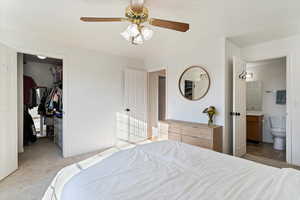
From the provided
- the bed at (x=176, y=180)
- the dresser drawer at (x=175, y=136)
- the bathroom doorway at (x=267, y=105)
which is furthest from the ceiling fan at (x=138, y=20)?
the bathroom doorway at (x=267, y=105)

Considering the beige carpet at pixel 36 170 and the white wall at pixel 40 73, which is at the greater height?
the white wall at pixel 40 73

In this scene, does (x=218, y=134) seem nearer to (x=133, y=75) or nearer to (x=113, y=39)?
(x=133, y=75)

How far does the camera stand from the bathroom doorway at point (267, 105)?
3721 millimetres

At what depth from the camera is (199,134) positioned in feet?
9.12

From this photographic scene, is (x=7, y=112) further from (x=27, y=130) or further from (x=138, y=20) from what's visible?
(x=138, y=20)

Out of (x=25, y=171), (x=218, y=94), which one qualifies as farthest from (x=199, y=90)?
(x=25, y=171)

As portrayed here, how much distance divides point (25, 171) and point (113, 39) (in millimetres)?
2907

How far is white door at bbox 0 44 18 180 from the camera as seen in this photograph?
2.36 meters

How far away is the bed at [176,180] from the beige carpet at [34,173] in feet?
3.99

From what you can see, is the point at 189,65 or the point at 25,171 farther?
the point at 189,65

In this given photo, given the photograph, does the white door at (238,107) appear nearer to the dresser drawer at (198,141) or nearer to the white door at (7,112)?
the dresser drawer at (198,141)

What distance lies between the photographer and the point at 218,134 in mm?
2760

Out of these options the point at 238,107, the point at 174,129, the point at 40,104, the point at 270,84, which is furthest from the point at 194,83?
the point at 40,104

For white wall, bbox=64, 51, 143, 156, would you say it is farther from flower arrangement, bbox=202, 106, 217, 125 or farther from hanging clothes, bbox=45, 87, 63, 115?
flower arrangement, bbox=202, 106, 217, 125
